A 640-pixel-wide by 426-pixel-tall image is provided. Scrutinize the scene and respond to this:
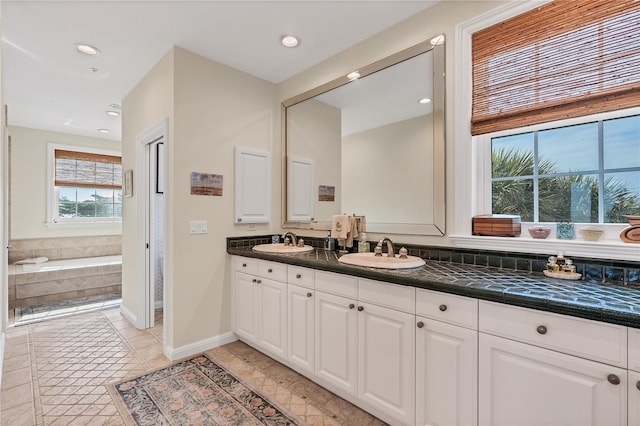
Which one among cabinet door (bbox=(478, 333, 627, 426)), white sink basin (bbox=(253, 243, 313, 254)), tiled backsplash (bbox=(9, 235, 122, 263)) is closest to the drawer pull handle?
cabinet door (bbox=(478, 333, 627, 426))

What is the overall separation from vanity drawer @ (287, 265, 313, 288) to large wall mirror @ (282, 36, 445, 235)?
0.66 meters

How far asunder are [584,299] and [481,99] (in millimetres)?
1288

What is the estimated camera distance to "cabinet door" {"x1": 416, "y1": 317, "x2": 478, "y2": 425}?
1354 millimetres

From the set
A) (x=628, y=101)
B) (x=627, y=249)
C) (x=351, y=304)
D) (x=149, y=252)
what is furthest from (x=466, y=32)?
(x=149, y=252)

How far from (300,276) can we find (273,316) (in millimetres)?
480

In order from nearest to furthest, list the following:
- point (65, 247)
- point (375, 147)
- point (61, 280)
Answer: point (375, 147)
point (61, 280)
point (65, 247)

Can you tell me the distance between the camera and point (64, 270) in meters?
4.20

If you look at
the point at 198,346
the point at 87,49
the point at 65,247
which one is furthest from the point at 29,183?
the point at 198,346

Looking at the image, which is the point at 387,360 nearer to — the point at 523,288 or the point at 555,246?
the point at 523,288

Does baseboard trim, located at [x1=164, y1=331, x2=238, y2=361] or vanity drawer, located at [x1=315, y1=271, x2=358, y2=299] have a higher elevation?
vanity drawer, located at [x1=315, y1=271, x2=358, y2=299]

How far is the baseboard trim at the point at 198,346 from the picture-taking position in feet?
8.27

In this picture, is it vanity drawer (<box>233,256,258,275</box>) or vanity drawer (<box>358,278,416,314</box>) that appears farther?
vanity drawer (<box>233,256,258,275</box>)

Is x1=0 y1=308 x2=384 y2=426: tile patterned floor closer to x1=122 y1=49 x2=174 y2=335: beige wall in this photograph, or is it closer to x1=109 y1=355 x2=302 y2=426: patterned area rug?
x1=109 y1=355 x2=302 y2=426: patterned area rug

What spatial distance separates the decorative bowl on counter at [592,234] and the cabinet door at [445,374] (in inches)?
32.3
